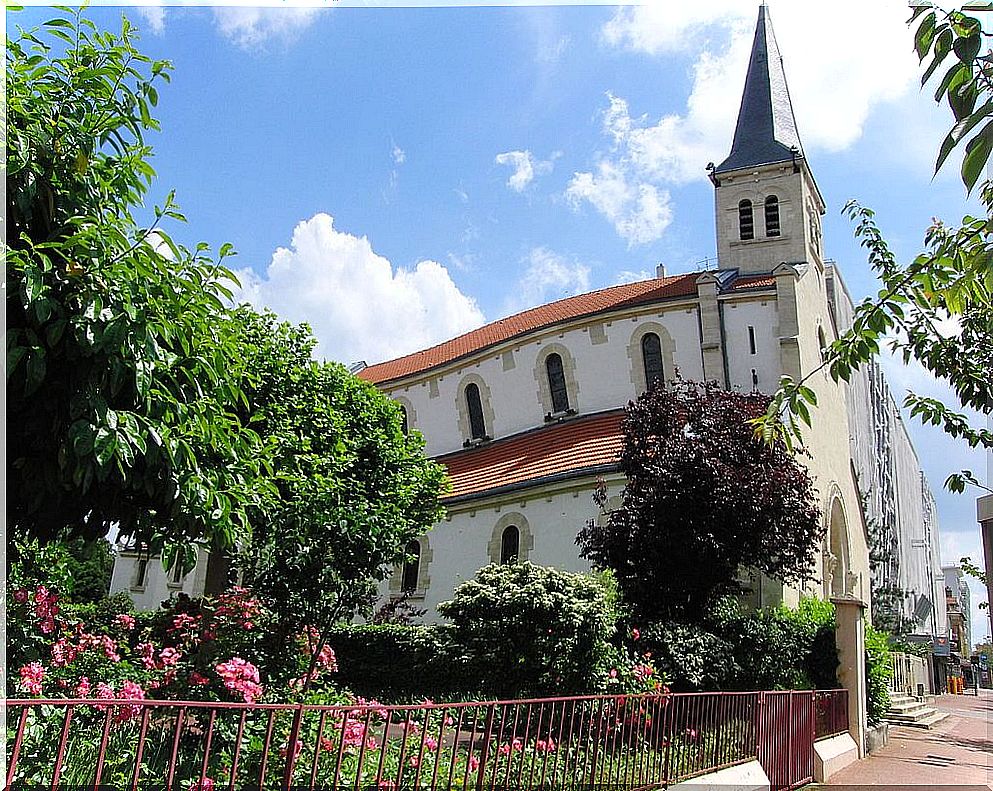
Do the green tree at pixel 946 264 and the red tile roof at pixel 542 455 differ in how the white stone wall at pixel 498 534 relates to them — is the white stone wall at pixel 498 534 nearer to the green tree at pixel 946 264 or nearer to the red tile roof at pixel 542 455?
the red tile roof at pixel 542 455

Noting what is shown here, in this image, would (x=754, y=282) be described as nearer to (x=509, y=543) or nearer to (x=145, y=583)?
(x=509, y=543)

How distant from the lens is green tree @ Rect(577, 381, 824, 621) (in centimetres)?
1627

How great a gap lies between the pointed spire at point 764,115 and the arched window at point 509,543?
1613cm

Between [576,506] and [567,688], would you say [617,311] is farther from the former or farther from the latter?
[567,688]

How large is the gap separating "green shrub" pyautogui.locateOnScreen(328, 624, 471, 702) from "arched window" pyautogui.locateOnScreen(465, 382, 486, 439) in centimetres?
1267

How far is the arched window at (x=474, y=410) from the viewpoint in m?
31.4

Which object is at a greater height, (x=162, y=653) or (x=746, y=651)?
(x=746, y=651)

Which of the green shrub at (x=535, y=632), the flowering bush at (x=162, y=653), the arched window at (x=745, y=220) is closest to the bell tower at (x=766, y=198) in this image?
the arched window at (x=745, y=220)

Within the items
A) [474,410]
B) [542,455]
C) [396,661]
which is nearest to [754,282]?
[542,455]

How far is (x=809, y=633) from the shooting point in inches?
648

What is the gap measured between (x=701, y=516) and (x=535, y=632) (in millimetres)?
5876

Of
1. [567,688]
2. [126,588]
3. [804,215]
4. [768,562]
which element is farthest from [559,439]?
[126,588]

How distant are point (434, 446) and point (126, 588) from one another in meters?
17.1

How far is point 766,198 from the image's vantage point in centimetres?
2978
